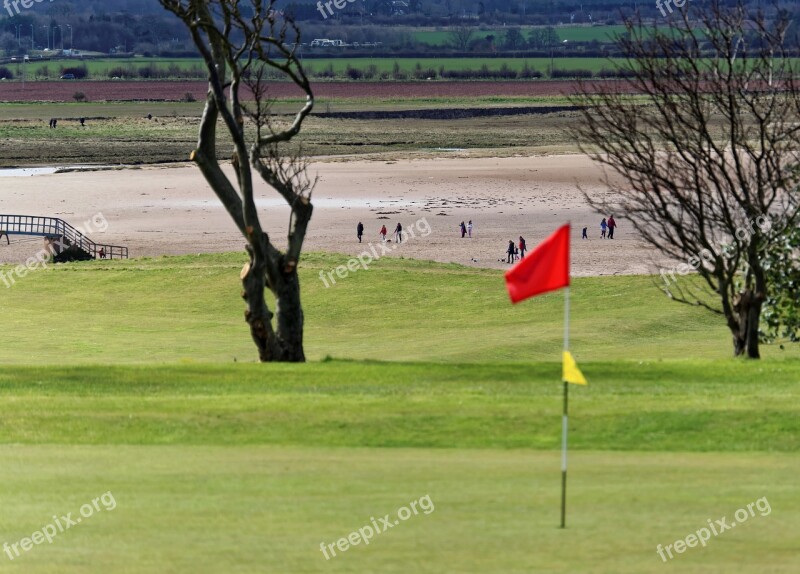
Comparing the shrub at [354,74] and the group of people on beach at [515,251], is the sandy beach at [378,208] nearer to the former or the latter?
the group of people on beach at [515,251]

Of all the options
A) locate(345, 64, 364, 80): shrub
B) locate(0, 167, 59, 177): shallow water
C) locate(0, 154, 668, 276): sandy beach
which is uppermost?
locate(0, 154, 668, 276): sandy beach

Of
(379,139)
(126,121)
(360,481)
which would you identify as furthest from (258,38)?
(126,121)

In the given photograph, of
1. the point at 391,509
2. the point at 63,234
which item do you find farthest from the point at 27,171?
the point at 391,509

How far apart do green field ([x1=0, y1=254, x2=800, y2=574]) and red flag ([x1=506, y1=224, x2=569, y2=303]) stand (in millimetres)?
1902

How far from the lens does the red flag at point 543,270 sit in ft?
38.3

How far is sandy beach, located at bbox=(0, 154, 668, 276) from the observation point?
58000 millimetres

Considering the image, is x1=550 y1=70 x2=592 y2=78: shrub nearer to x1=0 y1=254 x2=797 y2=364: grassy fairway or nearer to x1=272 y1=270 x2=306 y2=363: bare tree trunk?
x1=0 y1=254 x2=797 y2=364: grassy fairway

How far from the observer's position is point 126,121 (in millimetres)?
135375

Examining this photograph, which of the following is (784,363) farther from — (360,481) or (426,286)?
(426,286)

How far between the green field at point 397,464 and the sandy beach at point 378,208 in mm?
30130

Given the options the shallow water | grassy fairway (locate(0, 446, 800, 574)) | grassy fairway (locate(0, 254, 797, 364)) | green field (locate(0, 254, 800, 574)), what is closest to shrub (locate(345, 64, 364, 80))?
the shallow water

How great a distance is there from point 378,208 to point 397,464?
186 ft

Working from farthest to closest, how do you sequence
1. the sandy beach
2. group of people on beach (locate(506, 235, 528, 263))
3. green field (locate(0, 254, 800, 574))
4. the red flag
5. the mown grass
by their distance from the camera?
the sandy beach, group of people on beach (locate(506, 235, 528, 263)), the mown grass, the red flag, green field (locate(0, 254, 800, 574))

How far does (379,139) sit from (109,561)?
106445 millimetres
